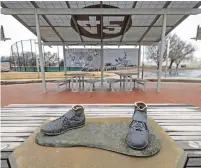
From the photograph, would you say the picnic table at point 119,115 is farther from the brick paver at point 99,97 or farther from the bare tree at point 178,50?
the bare tree at point 178,50

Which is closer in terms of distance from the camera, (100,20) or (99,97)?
(99,97)

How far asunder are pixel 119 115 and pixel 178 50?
3473cm

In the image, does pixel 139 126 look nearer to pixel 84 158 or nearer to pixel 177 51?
pixel 84 158

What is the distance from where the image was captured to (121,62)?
30.0 feet

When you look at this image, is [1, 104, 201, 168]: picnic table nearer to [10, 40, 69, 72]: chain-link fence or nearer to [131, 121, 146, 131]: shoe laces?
[131, 121, 146, 131]: shoe laces

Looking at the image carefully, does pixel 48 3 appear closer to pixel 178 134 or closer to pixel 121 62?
pixel 178 134

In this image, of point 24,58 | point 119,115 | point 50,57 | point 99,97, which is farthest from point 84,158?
point 50,57

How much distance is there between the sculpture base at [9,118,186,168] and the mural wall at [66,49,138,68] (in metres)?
7.91

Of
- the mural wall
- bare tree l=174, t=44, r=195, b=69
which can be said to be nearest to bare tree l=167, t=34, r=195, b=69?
bare tree l=174, t=44, r=195, b=69

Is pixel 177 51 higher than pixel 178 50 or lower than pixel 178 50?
lower

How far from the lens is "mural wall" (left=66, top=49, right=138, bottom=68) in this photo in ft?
29.1

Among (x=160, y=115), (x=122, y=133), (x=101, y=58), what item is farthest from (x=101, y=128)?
(x=101, y=58)

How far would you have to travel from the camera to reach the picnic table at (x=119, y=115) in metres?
1.32

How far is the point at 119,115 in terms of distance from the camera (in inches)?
88.3
